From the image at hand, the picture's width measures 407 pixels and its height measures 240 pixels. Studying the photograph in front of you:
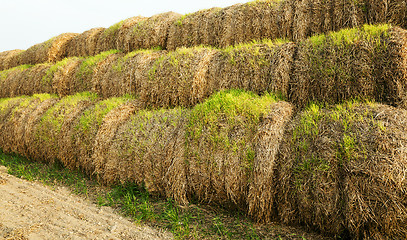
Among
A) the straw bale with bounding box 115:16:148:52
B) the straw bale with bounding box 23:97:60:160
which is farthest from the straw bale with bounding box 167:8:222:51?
the straw bale with bounding box 23:97:60:160

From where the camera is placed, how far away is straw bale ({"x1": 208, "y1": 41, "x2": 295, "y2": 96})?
12.3ft

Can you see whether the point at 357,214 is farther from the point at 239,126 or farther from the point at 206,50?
the point at 206,50

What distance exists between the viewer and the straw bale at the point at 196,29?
5.20m

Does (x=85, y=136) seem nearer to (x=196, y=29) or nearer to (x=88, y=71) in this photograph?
(x=88, y=71)

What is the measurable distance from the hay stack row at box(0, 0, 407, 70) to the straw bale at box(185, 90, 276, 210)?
1580mm

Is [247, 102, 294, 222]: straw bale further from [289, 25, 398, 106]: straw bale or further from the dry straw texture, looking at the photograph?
the dry straw texture

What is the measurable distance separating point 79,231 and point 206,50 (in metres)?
3.39

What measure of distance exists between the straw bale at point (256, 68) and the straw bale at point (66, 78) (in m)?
4.36

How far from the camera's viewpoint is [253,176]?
119 inches

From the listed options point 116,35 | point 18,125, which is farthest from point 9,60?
point 116,35

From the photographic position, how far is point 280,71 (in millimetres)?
3727

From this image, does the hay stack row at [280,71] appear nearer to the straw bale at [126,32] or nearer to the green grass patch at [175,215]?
the straw bale at [126,32]

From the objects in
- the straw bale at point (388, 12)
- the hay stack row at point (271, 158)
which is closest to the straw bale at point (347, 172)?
the hay stack row at point (271, 158)

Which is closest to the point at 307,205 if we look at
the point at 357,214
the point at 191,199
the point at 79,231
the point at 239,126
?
the point at 357,214
